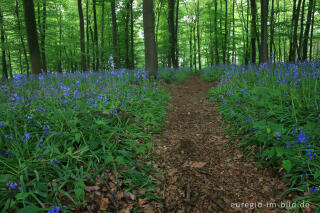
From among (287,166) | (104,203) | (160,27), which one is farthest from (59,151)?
(160,27)

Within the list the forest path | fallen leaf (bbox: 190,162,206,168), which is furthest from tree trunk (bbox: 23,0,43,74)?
fallen leaf (bbox: 190,162,206,168)

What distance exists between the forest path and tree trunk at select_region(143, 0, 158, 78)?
413 cm

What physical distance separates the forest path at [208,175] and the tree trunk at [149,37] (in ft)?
13.6

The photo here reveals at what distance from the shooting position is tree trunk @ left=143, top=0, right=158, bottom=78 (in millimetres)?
6773

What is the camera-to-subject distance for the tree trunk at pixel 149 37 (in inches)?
267

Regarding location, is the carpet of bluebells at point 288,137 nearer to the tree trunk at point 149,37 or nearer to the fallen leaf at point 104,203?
the fallen leaf at point 104,203

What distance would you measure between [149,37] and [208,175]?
6065mm

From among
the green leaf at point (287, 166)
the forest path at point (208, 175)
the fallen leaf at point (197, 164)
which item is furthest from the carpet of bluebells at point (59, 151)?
the green leaf at point (287, 166)

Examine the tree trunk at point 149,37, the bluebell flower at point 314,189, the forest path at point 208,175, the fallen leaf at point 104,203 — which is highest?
the tree trunk at point 149,37

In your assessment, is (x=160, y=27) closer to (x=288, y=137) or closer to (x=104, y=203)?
(x=288, y=137)

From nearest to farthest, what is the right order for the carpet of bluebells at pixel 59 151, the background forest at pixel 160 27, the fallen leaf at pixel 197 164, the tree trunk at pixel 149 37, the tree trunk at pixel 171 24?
1. the carpet of bluebells at pixel 59 151
2. the fallen leaf at pixel 197 164
3. the tree trunk at pixel 149 37
4. the background forest at pixel 160 27
5. the tree trunk at pixel 171 24

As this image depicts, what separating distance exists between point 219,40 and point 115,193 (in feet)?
64.0

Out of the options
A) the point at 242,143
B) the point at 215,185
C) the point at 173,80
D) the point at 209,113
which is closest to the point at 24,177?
the point at 215,185

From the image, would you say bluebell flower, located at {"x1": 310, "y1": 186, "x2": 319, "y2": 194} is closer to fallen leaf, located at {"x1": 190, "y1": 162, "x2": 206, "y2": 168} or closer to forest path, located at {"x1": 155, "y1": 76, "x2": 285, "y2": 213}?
forest path, located at {"x1": 155, "y1": 76, "x2": 285, "y2": 213}
